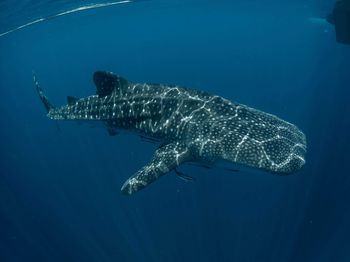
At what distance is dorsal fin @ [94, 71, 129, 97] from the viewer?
9.20m

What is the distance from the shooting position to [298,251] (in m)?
15.3

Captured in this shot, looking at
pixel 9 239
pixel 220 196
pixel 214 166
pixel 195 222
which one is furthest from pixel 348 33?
pixel 9 239

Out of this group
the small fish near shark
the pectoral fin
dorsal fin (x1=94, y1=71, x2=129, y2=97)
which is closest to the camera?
the small fish near shark

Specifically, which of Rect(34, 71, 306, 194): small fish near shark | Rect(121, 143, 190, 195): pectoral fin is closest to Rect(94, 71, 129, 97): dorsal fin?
Rect(34, 71, 306, 194): small fish near shark

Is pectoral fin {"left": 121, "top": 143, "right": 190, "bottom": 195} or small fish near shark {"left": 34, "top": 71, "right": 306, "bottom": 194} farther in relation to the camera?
pectoral fin {"left": 121, "top": 143, "right": 190, "bottom": 195}

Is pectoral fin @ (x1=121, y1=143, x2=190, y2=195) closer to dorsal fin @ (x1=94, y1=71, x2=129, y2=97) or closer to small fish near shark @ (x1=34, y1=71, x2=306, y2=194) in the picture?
small fish near shark @ (x1=34, y1=71, x2=306, y2=194)

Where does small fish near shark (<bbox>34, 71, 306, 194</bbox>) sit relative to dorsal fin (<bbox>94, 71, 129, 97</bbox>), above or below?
below

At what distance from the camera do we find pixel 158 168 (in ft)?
23.6

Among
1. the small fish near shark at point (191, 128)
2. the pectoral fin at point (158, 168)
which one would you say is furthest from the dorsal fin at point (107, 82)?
the pectoral fin at point (158, 168)

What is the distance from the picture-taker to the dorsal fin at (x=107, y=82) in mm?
9203

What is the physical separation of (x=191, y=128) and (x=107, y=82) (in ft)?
9.89

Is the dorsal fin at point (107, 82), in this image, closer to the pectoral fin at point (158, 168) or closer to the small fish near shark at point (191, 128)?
the small fish near shark at point (191, 128)

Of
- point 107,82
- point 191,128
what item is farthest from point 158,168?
point 107,82

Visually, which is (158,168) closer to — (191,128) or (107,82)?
(191,128)
